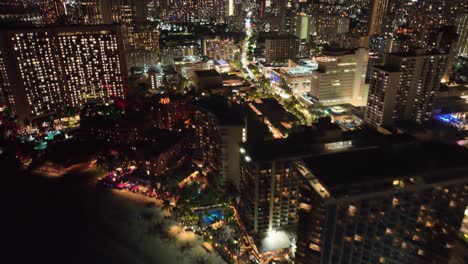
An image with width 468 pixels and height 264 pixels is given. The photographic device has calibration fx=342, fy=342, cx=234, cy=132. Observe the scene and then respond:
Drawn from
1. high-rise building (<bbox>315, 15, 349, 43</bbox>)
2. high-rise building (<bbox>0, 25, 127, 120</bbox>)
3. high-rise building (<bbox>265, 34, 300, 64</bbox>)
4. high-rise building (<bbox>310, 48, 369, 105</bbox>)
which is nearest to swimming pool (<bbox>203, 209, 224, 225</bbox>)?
high-rise building (<bbox>310, 48, 369, 105</bbox>)

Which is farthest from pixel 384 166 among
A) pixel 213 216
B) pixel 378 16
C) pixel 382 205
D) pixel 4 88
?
pixel 378 16

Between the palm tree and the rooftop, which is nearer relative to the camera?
the palm tree

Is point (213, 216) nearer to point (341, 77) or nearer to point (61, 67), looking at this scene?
point (341, 77)

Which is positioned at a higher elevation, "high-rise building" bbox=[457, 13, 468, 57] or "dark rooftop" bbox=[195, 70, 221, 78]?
"high-rise building" bbox=[457, 13, 468, 57]

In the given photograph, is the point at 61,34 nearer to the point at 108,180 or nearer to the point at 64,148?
the point at 64,148

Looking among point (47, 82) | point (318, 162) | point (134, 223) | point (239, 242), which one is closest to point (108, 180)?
point (134, 223)

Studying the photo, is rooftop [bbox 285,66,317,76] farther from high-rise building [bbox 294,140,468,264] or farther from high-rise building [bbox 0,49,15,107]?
high-rise building [bbox 0,49,15,107]
